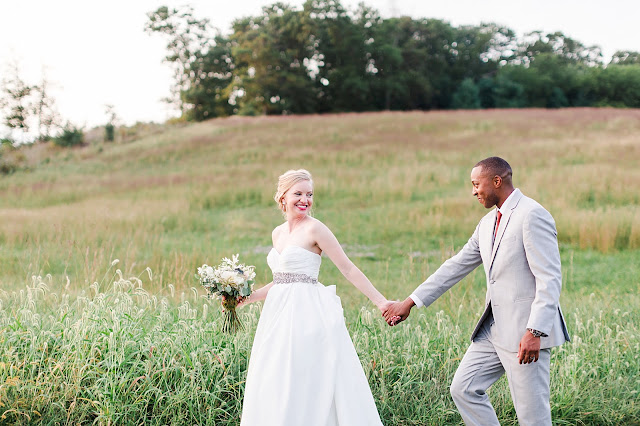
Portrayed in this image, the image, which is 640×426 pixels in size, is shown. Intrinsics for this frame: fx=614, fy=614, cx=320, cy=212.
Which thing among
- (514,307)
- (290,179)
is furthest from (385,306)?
(290,179)

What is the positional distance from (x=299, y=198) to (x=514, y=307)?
1.69m

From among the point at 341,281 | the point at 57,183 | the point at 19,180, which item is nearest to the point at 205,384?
the point at 341,281

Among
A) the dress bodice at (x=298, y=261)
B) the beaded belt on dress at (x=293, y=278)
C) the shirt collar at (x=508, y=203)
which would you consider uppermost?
the shirt collar at (x=508, y=203)

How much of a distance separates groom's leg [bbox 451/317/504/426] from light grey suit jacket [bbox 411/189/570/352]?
113mm

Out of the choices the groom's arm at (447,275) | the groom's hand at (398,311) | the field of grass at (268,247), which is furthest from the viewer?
the field of grass at (268,247)

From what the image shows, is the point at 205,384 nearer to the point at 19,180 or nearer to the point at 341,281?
the point at 341,281

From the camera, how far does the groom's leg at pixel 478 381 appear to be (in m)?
4.16

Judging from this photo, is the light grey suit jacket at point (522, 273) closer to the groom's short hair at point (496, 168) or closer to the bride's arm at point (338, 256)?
the groom's short hair at point (496, 168)

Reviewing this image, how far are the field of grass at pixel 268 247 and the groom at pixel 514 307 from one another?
103 cm

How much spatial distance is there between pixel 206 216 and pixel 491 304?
15.6 metres

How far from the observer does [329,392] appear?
13.5ft

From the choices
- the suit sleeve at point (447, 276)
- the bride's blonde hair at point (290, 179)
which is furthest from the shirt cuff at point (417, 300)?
the bride's blonde hair at point (290, 179)

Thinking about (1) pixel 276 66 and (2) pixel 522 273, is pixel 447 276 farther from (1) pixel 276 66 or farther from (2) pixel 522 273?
(1) pixel 276 66

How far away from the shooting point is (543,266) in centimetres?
383
